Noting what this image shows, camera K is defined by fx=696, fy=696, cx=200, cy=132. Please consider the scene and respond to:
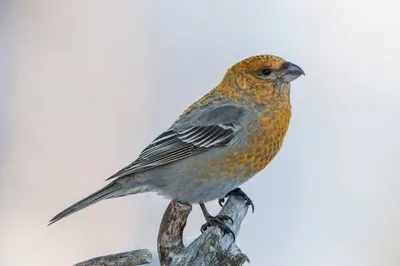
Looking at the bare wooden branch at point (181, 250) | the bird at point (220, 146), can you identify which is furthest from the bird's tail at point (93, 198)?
the bare wooden branch at point (181, 250)

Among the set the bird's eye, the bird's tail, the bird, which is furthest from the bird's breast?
the bird's tail

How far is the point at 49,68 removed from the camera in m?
3.64

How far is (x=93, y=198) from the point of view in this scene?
2020mm

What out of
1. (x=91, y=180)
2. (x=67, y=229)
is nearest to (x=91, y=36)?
(x=91, y=180)

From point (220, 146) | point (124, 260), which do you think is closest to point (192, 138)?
point (220, 146)

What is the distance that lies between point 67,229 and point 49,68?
849 millimetres

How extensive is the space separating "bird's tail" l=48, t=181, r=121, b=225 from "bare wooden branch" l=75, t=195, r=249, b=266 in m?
0.16

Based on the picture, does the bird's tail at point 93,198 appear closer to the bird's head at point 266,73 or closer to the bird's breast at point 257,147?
the bird's breast at point 257,147

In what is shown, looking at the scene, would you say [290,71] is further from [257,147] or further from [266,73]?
[257,147]

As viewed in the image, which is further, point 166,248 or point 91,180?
point 91,180

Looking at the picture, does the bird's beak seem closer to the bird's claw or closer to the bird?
the bird

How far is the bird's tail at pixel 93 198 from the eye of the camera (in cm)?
200

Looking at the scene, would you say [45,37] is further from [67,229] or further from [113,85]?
[67,229]

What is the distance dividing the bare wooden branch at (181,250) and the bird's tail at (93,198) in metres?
0.16
